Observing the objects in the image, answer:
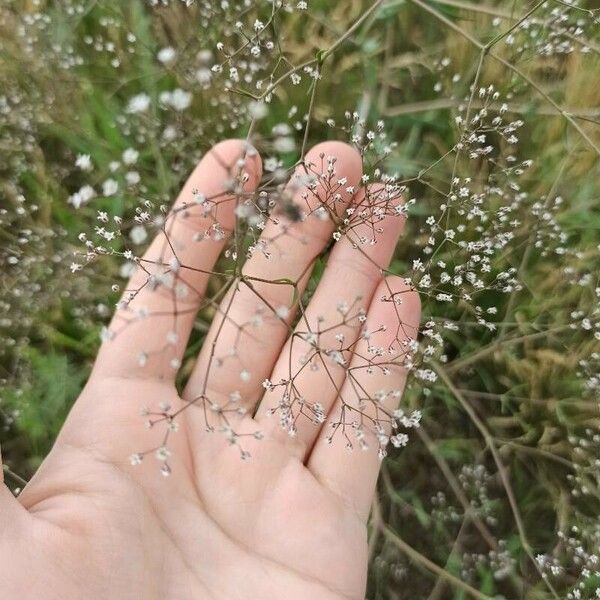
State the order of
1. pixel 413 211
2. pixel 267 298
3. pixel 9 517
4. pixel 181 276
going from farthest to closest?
pixel 413 211, pixel 267 298, pixel 181 276, pixel 9 517

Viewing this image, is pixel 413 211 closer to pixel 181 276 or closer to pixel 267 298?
pixel 267 298

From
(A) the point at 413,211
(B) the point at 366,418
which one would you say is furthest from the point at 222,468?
(A) the point at 413,211

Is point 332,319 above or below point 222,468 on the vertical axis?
above

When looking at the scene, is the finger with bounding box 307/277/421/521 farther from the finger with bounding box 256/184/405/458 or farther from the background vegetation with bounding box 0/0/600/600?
the background vegetation with bounding box 0/0/600/600

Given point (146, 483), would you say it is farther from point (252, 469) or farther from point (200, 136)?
point (200, 136)

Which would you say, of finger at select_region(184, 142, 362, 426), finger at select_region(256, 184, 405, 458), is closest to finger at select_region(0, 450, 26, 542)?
finger at select_region(184, 142, 362, 426)

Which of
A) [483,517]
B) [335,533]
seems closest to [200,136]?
[335,533]

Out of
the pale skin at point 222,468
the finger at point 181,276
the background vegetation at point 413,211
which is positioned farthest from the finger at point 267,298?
the background vegetation at point 413,211

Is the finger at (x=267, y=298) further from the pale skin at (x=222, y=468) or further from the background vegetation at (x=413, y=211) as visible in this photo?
the background vegetation at (x=413, y=211)
